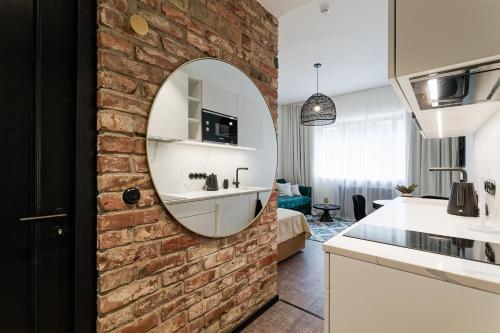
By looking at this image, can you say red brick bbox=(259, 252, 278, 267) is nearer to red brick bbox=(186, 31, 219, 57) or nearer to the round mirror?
the round mirror

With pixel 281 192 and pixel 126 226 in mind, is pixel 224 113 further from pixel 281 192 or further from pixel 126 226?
pixel 281 192

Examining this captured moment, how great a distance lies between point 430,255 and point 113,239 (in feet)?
4.13

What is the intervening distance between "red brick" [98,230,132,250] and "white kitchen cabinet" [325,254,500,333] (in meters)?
0.91

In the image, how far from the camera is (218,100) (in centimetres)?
160

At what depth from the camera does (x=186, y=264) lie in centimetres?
132

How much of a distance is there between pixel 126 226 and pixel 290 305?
1.61 m

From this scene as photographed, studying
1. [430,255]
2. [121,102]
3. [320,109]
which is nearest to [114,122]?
[121,102]

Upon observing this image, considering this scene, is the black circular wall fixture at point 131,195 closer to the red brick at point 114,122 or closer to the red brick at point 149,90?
the red brick at point 114,122

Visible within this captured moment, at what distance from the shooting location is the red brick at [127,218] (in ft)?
3.22

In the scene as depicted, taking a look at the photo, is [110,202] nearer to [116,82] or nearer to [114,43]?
[116,82]

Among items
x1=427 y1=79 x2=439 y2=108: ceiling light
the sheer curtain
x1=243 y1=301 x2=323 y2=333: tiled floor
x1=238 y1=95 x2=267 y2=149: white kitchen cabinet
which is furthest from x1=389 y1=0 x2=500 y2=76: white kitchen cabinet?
the sheer curtain

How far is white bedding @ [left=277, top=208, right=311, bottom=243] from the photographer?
2.94 meters

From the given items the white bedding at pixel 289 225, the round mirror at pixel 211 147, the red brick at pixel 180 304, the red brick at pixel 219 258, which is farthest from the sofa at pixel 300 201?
the red brick at pixel 180 304

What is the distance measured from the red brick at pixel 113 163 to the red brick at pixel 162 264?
48 cm
